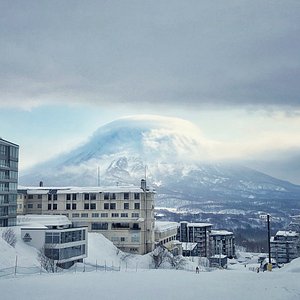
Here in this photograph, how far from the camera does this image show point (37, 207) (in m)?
77.6

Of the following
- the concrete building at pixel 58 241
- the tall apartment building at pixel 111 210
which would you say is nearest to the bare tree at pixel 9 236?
the concrete building at pixel 58 241

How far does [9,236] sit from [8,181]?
984cm

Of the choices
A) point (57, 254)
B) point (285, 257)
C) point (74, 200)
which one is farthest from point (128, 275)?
point (285, 257)

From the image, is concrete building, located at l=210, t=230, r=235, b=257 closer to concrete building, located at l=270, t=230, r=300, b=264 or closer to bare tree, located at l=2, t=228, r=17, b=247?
concrete building, located at l=270, t=230, r=300, b=264

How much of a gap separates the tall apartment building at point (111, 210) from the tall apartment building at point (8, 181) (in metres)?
17.5

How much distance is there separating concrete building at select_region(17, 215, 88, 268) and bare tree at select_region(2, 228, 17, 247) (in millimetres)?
1507

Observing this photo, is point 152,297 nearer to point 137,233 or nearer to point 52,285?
point 52,285

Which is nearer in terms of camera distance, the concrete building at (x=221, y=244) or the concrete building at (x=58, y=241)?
the concrete building at (x=58, y=241)

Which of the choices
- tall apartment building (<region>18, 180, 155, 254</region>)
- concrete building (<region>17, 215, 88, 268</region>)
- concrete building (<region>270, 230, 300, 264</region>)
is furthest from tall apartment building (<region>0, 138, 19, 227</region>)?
concrete building (<region>270, 230, 300, 264</region>)

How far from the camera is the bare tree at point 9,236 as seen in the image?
4656 cm

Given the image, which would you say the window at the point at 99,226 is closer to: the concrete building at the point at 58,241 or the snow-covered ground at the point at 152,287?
the concrete building at the point at 58,241

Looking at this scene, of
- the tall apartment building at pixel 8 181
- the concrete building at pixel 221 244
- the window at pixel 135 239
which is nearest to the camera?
the tall apartment building at pixel 8 181

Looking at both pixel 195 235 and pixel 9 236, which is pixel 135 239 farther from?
pixel 195 235

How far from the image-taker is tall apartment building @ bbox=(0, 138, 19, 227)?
54406 millimetres
